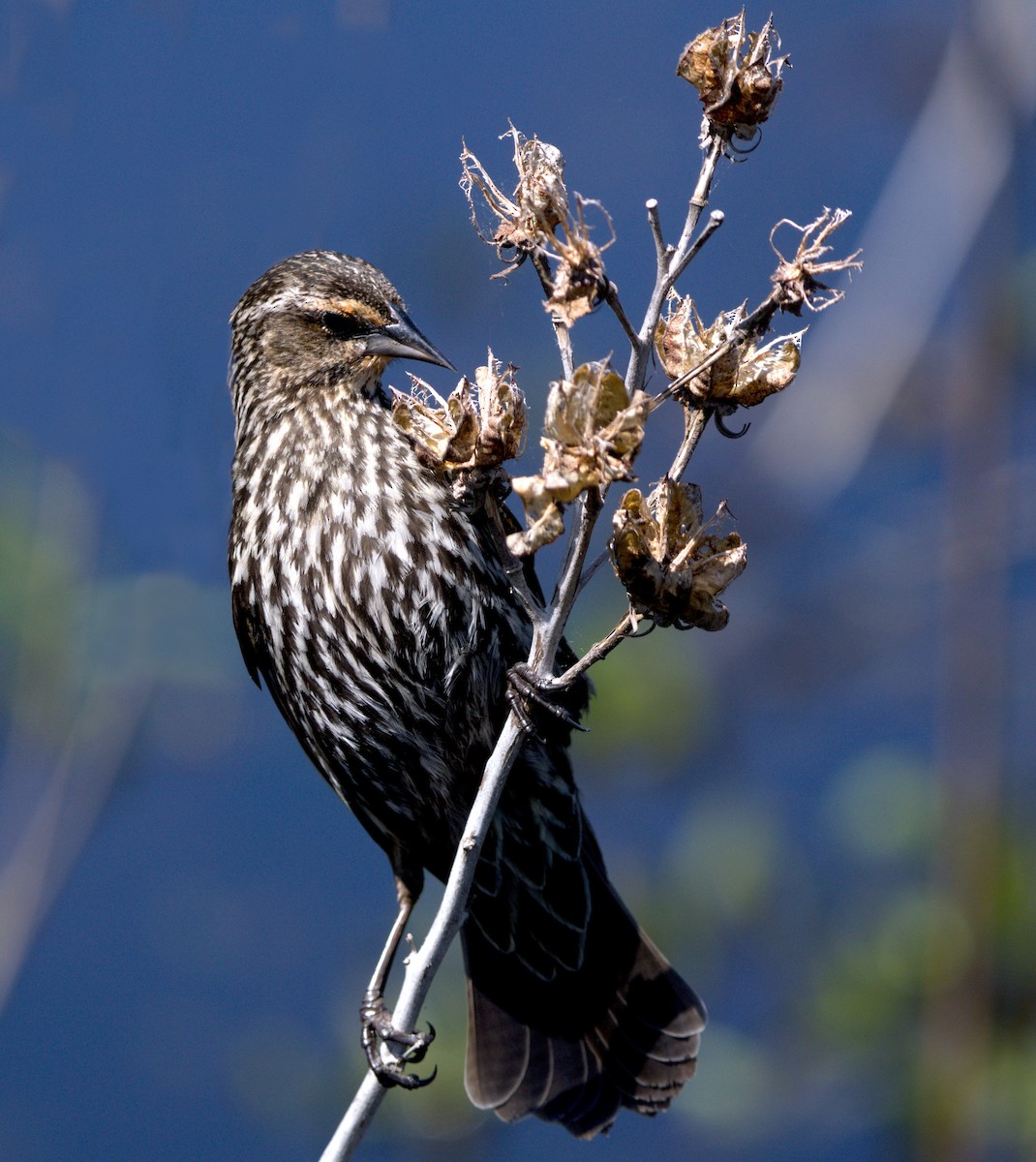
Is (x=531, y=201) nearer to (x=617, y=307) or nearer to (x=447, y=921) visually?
(x=617, y=307)

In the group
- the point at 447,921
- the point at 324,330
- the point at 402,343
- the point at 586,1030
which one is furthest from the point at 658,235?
the point at 586,1030

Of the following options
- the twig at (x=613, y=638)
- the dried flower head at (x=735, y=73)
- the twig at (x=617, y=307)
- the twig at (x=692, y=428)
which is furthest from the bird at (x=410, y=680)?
the dried flower head at (x=735, y=73)

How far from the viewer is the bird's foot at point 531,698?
2176 millimetres

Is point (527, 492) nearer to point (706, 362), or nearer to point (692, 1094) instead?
point (706, 362)

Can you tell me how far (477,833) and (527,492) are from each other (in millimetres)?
624

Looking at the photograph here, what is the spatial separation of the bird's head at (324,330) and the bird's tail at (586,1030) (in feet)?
4.49

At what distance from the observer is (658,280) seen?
1.83 meters

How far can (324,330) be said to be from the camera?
304 centimetres

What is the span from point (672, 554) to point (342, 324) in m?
1.36

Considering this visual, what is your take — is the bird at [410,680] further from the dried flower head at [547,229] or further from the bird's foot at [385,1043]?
the dried flower head at [547,229]

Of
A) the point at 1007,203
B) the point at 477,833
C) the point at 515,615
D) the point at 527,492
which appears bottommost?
the point at 477,833

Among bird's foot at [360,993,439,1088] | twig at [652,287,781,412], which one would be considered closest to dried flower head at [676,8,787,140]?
twig at [652,287,781,412]

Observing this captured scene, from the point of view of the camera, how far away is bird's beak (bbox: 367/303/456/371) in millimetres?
2867

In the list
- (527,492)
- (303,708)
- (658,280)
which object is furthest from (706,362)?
(303,708)
